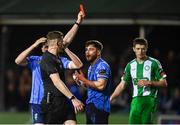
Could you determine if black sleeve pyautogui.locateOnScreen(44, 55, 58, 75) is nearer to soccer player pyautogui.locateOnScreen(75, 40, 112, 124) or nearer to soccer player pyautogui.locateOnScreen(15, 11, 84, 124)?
soccer player pyautogui.locateOnScreen(75, 40, 112, 124)

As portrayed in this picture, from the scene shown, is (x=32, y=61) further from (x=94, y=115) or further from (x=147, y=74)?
(x=147, y=74)

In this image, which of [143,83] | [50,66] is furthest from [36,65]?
[143,83]

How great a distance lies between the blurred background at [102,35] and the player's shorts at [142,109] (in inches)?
80.6

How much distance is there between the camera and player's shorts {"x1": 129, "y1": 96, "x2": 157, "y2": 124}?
10.6m

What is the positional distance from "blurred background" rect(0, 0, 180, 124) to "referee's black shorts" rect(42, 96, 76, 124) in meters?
2.77

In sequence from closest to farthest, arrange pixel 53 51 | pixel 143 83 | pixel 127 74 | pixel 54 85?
pixel 54 85, pixel 53 51, pixel 143 83, pixel 127 74

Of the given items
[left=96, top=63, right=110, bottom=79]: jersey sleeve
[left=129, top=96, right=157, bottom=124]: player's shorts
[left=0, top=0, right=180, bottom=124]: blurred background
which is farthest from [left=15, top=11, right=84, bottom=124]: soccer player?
[left=0, top=0, right=180, bottom=124]: blurred background

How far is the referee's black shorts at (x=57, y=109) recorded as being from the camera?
31.7ft

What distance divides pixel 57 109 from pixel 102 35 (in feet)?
34.7

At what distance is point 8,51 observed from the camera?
20.2 meters

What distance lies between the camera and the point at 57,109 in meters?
9.64

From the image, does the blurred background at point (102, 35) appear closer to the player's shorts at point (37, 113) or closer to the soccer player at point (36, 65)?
the soccer player at point (36, 65)

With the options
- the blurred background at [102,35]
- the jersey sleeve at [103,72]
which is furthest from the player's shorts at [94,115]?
the blurred background at [102,35]

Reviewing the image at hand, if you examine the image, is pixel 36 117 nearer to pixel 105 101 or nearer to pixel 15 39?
pixel 105 101
